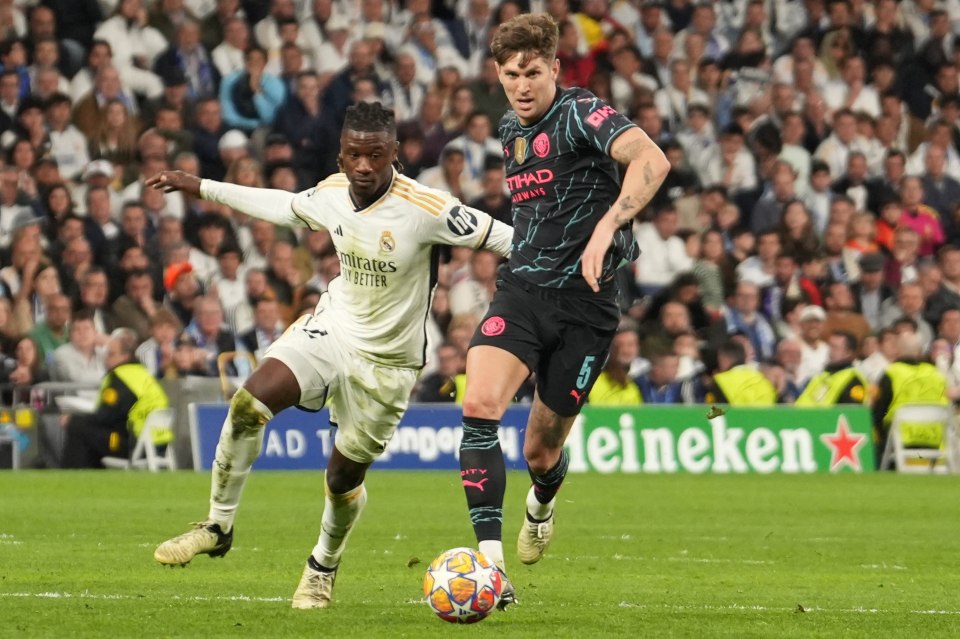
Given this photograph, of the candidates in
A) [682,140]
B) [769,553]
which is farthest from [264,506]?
[682,140]

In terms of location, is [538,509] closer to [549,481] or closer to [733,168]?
[549,481]

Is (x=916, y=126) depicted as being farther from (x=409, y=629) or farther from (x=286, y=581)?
(x=409, y=629)

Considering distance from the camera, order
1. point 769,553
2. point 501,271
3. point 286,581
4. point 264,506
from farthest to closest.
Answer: point 264,506, point 769,553, point 286,581, point 501,271

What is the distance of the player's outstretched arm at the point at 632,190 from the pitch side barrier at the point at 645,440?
34.4 ft

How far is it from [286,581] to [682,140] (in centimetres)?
1399

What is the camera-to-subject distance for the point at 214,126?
794 inches

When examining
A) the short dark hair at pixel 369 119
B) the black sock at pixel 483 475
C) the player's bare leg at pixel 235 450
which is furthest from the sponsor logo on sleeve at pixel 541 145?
the player's bare leg at pixel 235 450

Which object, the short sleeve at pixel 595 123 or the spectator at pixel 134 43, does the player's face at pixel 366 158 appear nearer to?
the short sleeve at pixel 595 123

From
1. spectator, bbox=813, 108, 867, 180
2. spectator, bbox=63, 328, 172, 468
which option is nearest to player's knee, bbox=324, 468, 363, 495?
spectator, bbox=63, 328, 172, 468

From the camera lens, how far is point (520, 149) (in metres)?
8.23

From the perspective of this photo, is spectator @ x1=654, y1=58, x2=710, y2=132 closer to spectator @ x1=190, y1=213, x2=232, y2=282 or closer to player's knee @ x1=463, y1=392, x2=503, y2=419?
spectator @ x1=190, y1=213, x2=232, y2=282

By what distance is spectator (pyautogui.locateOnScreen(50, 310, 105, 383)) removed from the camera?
1798 cm

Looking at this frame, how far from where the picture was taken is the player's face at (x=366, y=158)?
312 inches

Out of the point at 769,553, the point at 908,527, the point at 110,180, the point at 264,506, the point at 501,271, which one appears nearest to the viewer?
the point at 501,271
